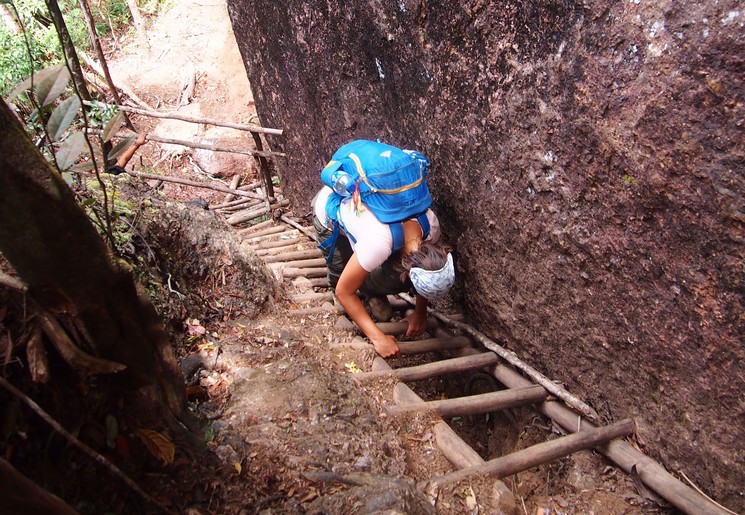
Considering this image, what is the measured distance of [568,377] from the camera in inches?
109

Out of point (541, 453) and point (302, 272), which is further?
point (302, 272)

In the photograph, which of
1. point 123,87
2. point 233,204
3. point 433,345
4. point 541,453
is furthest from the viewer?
point 123,87

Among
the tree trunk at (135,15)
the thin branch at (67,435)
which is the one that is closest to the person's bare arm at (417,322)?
the thin branch at (67,435)

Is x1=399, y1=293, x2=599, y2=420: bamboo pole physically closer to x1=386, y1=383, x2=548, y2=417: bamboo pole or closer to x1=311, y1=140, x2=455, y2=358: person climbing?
x1=386, y1=383, x2=548, y2=417: bamboo pole

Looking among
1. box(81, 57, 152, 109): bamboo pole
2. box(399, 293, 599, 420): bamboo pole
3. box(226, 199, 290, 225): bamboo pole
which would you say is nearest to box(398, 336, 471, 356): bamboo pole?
box(399, 293, 599, 420): bamboo pole

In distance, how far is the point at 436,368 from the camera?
2.86 m

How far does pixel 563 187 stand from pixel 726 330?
2.82 ft

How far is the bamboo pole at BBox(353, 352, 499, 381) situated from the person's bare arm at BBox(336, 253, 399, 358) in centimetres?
24

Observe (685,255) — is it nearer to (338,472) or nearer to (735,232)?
(735,232)

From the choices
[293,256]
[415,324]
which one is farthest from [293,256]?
[415,324]

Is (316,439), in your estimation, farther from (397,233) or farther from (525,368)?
(525,368)

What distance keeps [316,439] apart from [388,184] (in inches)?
53.3

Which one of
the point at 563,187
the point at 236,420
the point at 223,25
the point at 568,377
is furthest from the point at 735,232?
the point at 223,25

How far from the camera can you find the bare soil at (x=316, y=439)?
5.52ft
